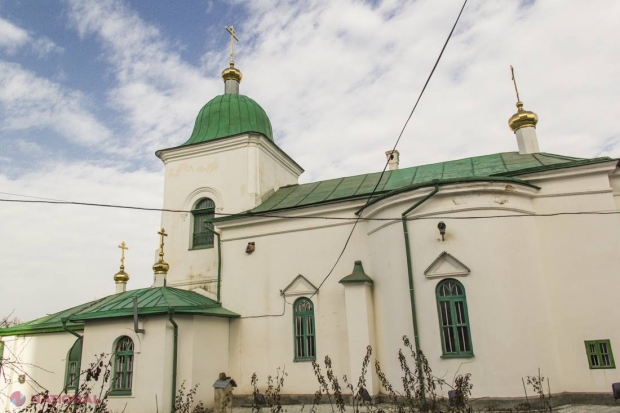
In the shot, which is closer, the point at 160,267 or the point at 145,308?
the point at 145,308

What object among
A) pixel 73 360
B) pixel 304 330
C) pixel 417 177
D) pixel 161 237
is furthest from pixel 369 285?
pixel 73 360

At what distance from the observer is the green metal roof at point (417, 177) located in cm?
1091

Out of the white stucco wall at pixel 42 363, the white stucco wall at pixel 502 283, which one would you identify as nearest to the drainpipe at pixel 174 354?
the white stucco wall at pixel 502 283

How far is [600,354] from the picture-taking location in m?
9.45

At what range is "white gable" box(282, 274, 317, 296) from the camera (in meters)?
12.3

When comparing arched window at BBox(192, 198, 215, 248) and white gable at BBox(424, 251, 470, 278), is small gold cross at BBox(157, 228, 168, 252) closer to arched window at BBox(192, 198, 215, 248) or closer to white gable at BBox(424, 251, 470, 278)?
arched window at BBox(192, 198, 215, 248)

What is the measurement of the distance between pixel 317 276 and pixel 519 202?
5.12 m

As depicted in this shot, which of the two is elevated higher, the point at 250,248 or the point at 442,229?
the point at 250,248

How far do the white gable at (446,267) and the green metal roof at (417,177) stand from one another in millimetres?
1623

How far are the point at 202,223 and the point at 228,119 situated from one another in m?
3.75

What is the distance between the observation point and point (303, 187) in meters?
15.4

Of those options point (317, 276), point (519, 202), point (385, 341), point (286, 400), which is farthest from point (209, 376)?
point (519, 202)

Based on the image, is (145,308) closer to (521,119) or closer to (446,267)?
(446,267)

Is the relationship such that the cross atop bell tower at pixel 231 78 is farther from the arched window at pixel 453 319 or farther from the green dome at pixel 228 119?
the arched window at pixel 453 319
